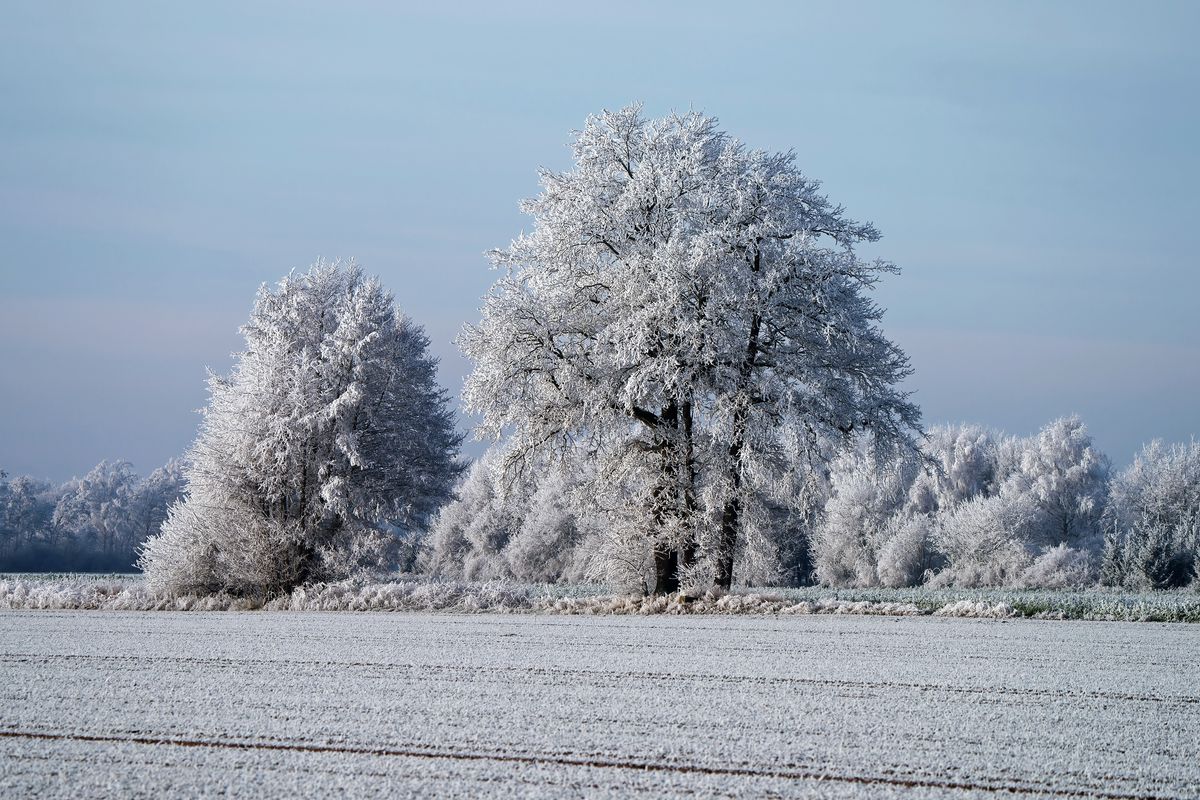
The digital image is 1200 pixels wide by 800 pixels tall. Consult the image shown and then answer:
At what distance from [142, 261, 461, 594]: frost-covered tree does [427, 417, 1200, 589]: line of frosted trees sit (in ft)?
28.8

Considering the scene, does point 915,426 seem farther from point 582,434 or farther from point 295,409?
point 295,409

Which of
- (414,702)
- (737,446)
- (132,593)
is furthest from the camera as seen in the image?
(132,593)

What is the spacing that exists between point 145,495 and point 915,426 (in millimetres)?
79509

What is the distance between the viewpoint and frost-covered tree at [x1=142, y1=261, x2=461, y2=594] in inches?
1139

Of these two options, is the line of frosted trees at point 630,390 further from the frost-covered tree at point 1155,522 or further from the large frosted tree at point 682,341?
the frost-covered tree at point 1155,522

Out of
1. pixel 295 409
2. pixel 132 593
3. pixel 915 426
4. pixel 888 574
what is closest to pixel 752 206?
pixel 915 426

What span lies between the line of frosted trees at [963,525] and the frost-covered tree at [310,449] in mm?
8784

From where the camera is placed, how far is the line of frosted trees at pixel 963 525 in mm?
41544

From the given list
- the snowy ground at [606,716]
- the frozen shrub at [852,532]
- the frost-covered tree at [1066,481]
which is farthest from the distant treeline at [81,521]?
the snowy ground at [606,716]

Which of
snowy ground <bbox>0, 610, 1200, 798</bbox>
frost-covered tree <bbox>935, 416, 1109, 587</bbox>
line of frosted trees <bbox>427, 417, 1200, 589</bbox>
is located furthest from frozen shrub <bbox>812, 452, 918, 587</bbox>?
snowy ground <bbox>0, 610, 1200, 798</bbox>

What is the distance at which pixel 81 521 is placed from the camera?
285 ft

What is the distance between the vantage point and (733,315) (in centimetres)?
2266

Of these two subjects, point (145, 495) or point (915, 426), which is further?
point (145, 495)

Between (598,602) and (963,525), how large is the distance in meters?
27.9
